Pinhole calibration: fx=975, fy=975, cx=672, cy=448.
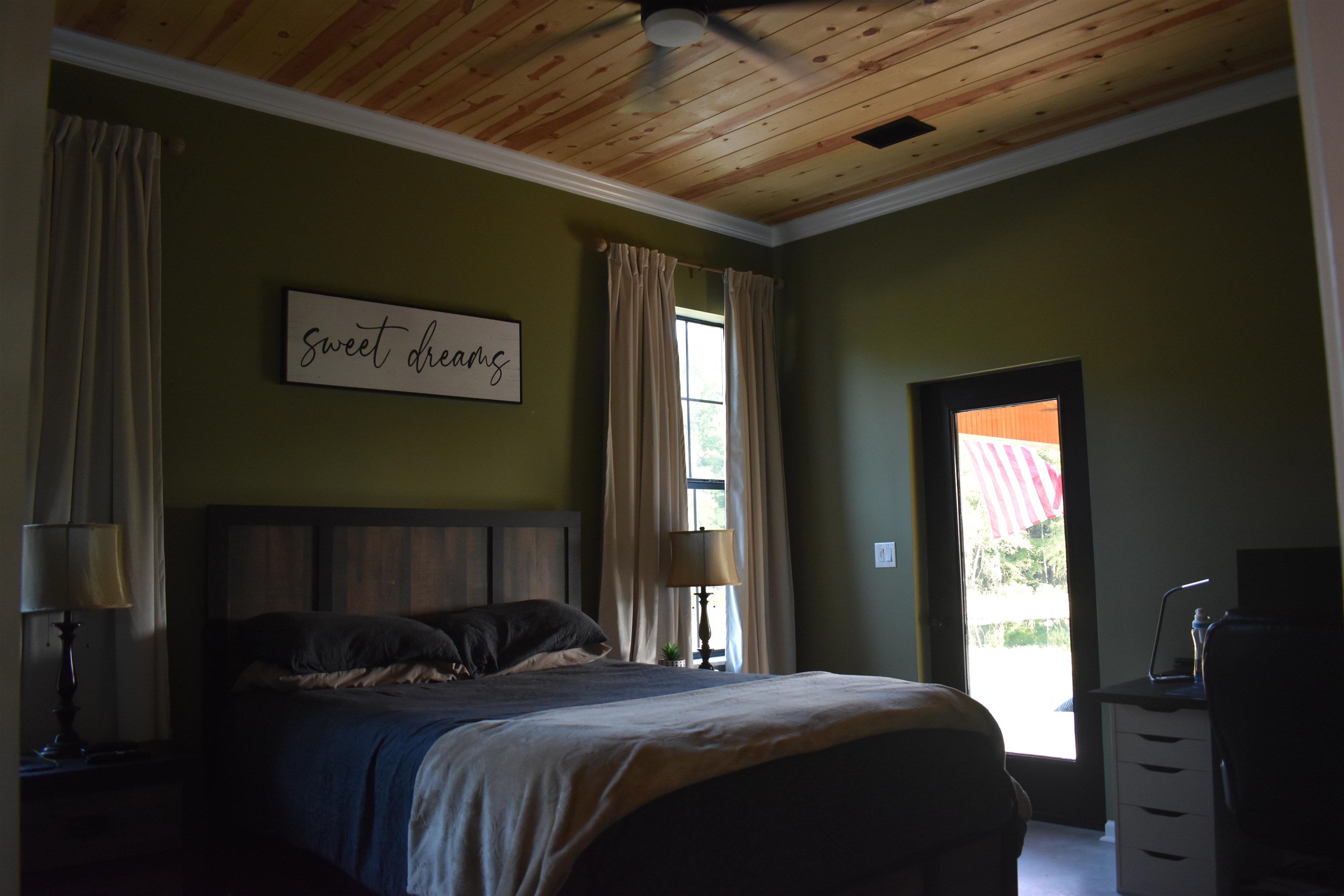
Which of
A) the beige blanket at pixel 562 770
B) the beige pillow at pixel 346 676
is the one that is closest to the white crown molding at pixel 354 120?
the beige pillow at pixel 346 676

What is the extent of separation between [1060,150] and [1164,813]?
264 cm

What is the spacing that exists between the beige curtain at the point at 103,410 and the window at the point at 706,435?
242 cm

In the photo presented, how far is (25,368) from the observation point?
0.60 meters

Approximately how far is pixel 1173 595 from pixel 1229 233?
1.38 m

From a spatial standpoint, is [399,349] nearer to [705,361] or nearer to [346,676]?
[346,676]

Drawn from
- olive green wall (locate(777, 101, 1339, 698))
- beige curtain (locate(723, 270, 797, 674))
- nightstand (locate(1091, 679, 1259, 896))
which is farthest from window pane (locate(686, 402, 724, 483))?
nightstand (locate(1091, 679, 1259, 896))

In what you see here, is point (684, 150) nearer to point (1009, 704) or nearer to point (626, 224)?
point (626, 224)

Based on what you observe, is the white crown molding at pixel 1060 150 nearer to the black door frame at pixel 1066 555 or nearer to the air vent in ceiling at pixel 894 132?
the air vent in ceiling at pixel 894 132

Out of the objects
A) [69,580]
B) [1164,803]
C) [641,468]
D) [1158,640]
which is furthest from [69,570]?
[1158,640]

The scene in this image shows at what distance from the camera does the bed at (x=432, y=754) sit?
6.46 ft

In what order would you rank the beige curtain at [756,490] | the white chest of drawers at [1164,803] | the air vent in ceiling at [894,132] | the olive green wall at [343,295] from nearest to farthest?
the white chest of drawers at [1164,803]
the olive green wall at [343,295]
the air vent in ceiling at [894,132]
the beige curtain at [756,490]

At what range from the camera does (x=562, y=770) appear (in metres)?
1.85

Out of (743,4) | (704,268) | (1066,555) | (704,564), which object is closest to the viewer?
(743,4)

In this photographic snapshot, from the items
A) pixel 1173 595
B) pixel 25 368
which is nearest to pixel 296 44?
pixel 25 368
